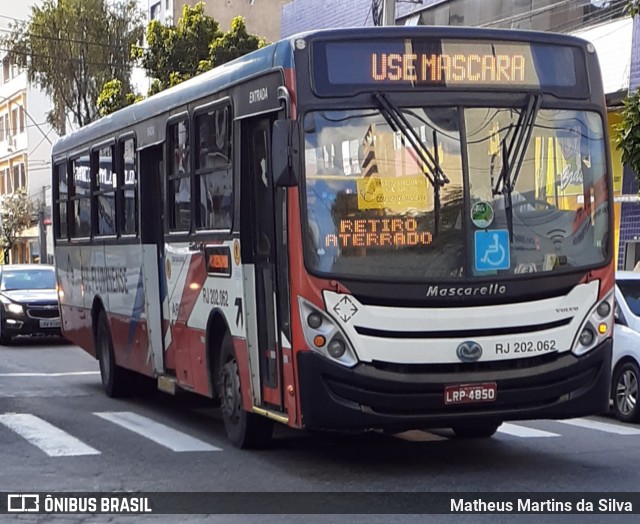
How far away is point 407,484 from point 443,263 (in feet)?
5.12

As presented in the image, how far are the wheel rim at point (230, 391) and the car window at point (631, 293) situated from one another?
5202 millimetres

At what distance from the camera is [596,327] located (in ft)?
33.6

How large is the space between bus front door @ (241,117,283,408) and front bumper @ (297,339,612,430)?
57cm

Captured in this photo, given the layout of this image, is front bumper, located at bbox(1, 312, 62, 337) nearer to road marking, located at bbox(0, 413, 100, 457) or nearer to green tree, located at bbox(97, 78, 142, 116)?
road marking, located at bbox(0, 413, 100, 457)

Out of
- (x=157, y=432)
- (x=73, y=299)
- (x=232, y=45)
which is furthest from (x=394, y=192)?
(x=232, y=45)

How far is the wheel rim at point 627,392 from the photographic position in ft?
46.2

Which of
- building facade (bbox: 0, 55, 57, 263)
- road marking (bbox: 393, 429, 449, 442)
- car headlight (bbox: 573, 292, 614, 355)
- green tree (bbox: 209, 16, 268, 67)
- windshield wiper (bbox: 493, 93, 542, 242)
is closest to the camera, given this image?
windshield wiper (bbox: 493, 93, 542, 242)

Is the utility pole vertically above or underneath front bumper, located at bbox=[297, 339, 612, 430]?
above

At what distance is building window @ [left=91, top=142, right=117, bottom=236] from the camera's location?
1555 cm

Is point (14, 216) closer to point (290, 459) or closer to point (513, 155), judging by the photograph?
point (290, 459)

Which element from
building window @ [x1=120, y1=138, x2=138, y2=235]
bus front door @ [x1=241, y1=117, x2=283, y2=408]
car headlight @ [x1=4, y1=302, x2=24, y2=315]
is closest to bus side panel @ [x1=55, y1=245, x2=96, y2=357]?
building window @ [x1=120, y1=138, x2=138, y2=235]

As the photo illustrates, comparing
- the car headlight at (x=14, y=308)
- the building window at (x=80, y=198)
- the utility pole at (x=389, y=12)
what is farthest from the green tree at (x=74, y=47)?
the building window at (x=80, y=198)

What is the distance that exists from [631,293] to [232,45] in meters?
25.4

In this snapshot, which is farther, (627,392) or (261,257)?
(627,392)
